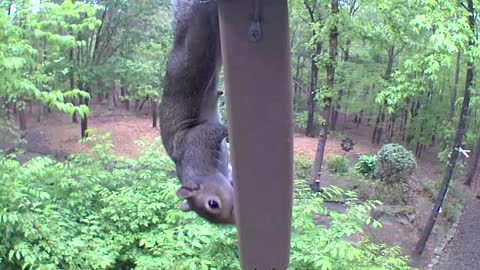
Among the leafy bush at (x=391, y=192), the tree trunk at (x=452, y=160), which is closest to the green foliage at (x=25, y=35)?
the tree trunk at (x=452, y=160)

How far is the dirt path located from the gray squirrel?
6.38 meters

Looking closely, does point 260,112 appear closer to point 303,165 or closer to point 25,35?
point 25,35

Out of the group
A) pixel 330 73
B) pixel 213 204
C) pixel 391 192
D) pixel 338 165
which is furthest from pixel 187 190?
pixel 338 165

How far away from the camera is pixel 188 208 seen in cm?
98

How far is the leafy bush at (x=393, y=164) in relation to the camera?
799 centimetres

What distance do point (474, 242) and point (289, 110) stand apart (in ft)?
25.6

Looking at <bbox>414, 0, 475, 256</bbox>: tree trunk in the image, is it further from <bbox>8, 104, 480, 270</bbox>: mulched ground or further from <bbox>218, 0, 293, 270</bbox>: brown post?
<bbox>218, 0, 293, 270</bbox>: brown post

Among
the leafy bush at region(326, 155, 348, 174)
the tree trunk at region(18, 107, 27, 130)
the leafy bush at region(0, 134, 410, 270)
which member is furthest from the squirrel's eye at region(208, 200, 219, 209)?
the tree trunk at region(18, 107, 27, 130)

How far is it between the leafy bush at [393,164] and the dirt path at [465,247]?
1.30 metres

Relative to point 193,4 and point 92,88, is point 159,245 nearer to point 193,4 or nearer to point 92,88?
point 193,4

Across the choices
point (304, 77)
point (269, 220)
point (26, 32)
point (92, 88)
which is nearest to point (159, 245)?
point (26, 32)

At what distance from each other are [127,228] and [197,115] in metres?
2.75

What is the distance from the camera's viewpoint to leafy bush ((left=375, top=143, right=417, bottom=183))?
26.2 feet

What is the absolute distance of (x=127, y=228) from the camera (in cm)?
343
